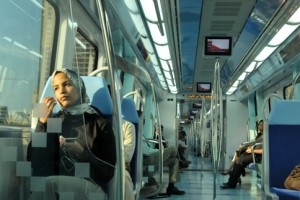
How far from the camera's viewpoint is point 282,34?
7.16 meters

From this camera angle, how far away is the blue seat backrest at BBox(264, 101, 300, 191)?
4.13 m

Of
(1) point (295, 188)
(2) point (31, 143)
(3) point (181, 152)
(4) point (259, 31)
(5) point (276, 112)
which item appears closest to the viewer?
(2) point (31, 143)

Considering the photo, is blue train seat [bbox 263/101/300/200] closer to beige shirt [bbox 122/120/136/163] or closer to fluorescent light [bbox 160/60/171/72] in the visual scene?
beige shirt [bbox 122/120/136/163]

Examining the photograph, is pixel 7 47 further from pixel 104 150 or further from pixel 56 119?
pixel 104 150

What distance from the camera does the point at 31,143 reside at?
1551 mm

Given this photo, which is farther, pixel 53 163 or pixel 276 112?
pixel 276 112

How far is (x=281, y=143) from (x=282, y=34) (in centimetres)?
345

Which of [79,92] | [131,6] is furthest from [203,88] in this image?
[79,92]

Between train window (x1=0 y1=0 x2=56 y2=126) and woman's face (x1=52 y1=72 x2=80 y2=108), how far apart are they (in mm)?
90

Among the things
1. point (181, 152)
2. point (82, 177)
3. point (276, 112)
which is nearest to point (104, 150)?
point (82, 177)

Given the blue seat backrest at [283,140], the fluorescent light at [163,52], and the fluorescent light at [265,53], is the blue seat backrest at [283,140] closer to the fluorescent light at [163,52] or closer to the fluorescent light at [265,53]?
the fluorescent light at [265,53]

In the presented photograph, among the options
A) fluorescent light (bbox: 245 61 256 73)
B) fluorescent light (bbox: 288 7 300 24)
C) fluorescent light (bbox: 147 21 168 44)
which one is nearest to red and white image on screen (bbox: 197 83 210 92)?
fluorescent light (bbox: 245 61 256 73)

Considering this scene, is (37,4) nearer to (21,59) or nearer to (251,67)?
(21,59)

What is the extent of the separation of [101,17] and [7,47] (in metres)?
0.41
